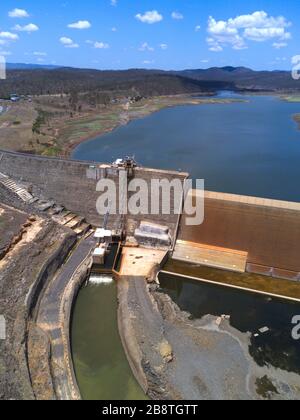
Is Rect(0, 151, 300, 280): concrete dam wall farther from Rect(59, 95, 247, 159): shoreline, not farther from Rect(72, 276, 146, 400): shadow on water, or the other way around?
Rect(59, 95, 247, 159): shoreline

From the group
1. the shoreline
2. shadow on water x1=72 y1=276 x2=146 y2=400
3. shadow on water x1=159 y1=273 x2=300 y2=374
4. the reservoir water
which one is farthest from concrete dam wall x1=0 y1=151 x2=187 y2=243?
the shoreline

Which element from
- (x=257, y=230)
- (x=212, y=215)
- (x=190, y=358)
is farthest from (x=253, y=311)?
(x=212, y=215)

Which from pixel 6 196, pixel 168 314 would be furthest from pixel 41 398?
pixel 6 196

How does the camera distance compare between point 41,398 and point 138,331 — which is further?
point 138,331

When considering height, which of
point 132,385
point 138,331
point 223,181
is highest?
point 223,181

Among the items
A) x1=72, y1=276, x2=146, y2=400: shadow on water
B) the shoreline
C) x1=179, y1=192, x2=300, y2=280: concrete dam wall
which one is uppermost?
the shoreline
